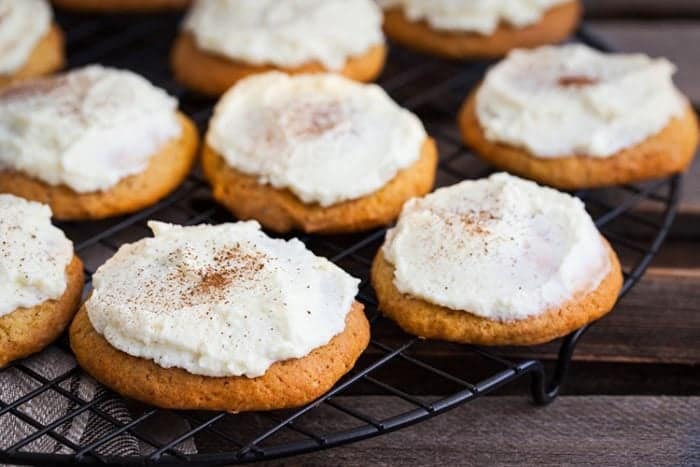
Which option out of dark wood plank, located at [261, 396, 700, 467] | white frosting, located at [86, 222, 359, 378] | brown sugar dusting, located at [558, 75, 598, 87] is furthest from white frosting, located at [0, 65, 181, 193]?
brown sugar dusting, located at [558, 75, 598, 87]

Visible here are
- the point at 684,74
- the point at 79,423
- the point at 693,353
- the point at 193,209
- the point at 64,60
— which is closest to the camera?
the point at 79,423

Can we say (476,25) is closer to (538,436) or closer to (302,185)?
(302,185)

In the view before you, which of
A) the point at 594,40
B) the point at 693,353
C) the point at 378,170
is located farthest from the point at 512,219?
the point at 594,40

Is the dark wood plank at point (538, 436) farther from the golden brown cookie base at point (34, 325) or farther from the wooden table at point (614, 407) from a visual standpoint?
the golden brown cookie base at point (34, 325)

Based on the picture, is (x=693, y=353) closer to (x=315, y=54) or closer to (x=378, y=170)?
(x=378, y=170)

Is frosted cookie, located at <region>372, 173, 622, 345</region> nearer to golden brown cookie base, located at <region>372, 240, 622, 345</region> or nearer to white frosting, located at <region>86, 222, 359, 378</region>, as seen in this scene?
golden brown cookie base, located at <region>372, 240, 622, 345</region>

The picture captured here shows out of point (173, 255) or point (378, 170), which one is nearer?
point (173, 255)

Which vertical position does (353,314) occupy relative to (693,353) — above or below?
above
